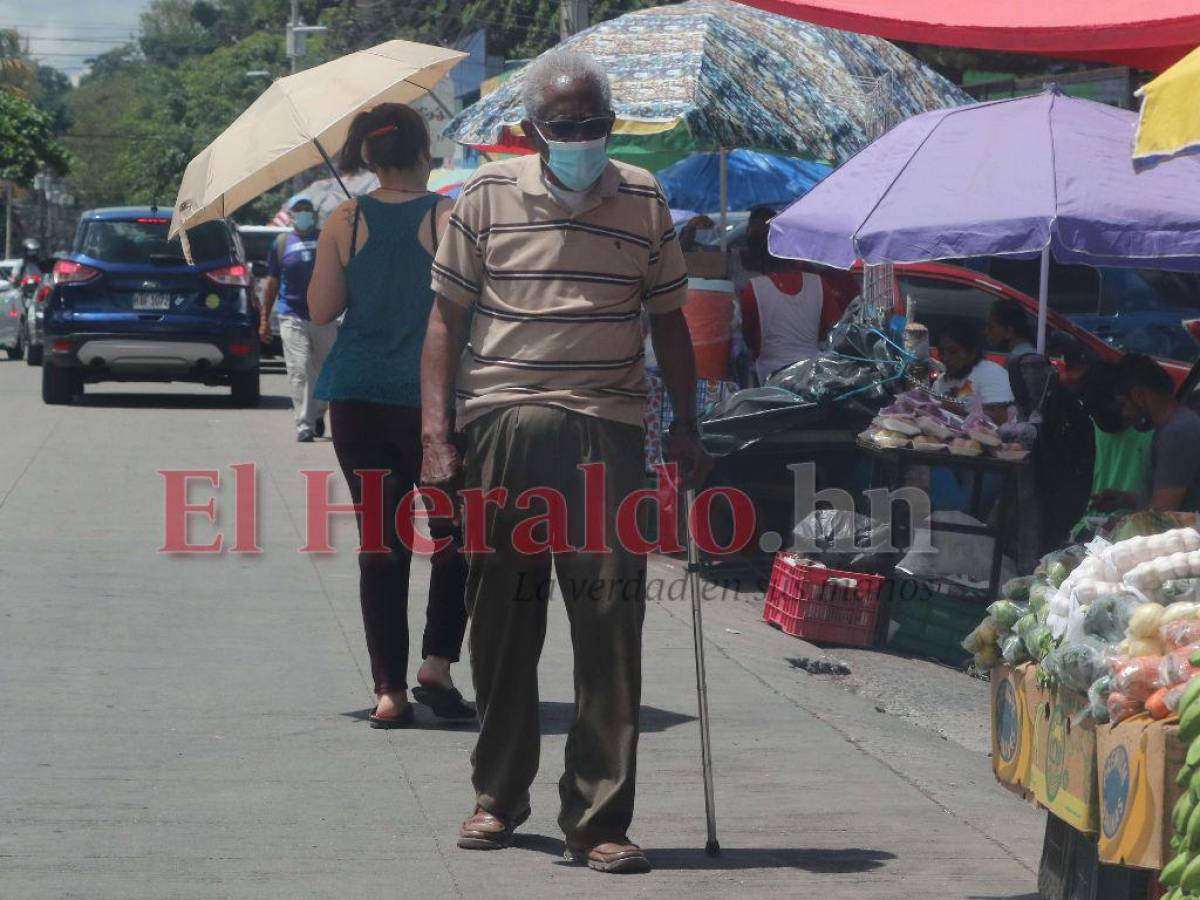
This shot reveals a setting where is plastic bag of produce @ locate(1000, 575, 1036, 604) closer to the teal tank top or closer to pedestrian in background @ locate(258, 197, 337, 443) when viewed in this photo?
the teal tank top

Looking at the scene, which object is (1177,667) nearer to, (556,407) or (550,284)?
(556,407)

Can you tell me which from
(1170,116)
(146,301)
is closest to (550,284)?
(1170,116)

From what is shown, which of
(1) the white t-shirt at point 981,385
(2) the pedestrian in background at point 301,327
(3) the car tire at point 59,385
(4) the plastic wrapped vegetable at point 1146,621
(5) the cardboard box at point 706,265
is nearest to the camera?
(4) the plastic wrapped vegetable at point 1146,621

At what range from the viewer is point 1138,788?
12.3ft

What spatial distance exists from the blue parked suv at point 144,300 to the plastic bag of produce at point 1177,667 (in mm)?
14852

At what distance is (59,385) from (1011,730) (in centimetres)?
1547

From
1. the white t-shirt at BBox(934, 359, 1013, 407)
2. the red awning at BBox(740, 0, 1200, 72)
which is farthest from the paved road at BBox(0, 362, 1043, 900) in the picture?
the red awning at BBox(740, 0, 1200, 72)

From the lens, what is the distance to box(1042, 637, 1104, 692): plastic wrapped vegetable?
402 centimetres

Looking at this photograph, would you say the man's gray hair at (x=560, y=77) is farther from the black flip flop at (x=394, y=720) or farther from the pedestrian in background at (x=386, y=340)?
the black flip flop at (x=394, y=720)

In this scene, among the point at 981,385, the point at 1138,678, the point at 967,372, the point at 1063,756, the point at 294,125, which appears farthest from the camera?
the point at 967,372

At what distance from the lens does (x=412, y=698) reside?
687 cm

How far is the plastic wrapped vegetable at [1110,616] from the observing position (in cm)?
409

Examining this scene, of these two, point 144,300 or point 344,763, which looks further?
point 144,300

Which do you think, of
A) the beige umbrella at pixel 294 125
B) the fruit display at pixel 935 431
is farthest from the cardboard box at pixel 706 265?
the beige umbrella at pixel 294 125
